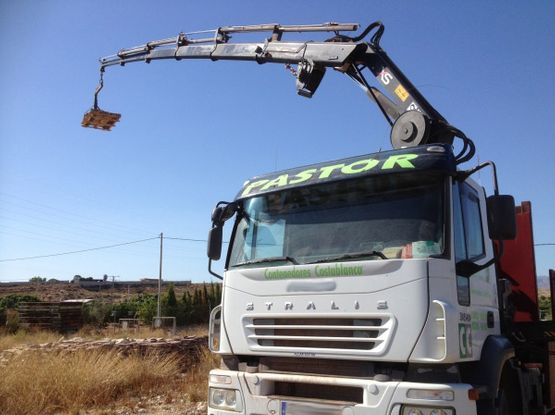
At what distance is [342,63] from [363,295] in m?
4.57

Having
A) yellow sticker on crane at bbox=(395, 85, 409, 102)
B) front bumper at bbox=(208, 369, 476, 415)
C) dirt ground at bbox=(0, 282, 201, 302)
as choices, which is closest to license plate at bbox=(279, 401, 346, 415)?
front bumper at bbox=(208, 369, 476, 415)

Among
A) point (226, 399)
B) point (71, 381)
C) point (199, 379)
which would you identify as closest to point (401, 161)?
point (226, 399)

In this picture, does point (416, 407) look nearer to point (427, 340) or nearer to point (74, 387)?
point (427, 340)

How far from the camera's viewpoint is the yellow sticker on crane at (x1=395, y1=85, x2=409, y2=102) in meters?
7.49

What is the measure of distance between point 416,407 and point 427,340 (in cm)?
51

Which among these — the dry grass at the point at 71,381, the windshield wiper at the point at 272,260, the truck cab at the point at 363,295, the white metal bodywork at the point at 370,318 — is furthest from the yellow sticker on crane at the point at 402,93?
the dry grass at the point at 71,381

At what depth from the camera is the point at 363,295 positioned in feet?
15.1

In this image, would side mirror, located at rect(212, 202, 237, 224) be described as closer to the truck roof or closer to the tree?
the truck roof

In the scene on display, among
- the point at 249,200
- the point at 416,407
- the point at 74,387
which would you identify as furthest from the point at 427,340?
the point at 74,387

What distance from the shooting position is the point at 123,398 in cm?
966

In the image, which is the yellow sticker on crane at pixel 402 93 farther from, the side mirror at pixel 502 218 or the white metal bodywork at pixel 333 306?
the white metal bodywork at pixel 333 306

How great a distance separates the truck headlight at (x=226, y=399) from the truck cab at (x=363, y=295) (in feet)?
0.05

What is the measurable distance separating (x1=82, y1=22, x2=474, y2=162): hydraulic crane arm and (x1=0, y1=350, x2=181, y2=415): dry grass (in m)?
4.65

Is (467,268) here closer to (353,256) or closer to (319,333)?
(353,256)
